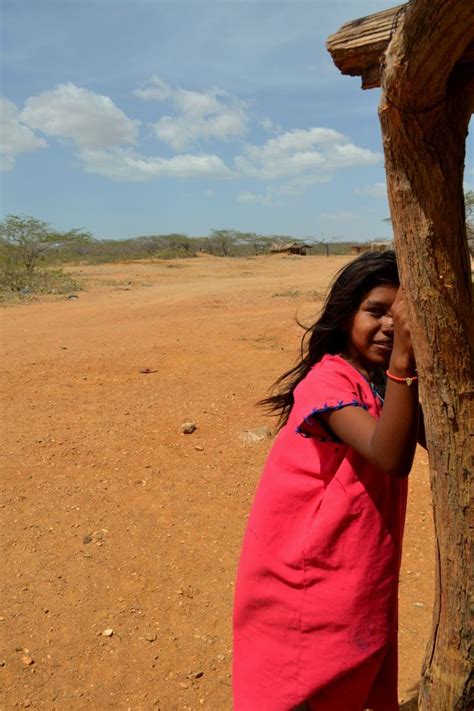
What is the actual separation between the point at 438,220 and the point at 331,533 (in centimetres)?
69

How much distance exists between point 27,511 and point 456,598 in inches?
113

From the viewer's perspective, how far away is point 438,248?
1075 millimetres

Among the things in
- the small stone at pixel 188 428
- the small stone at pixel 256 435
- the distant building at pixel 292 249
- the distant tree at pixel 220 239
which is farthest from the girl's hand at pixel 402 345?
the distant tree at pixel 220 239

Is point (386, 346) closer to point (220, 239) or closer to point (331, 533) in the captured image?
point (331, 533)

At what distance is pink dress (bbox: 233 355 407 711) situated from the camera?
1311 mm

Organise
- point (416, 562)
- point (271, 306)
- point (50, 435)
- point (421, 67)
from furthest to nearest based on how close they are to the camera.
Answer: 1. point (271, 306)
2. point (50, 435)
3. point (416, 562)
4. point (421, 67)

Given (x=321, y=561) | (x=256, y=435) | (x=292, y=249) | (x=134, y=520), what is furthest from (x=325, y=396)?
(x=292, y=249)

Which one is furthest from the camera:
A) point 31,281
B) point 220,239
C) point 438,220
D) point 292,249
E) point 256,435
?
point 220,239

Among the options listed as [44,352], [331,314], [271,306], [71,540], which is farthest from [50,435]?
[271,306]

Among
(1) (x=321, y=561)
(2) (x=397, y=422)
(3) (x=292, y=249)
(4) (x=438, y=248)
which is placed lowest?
(1) (x=321, y=561)

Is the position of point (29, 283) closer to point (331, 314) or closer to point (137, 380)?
point (137, 380)

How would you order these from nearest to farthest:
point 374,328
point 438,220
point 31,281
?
point 438,220
point 374,328
point 31,281

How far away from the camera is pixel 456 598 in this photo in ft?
4.13

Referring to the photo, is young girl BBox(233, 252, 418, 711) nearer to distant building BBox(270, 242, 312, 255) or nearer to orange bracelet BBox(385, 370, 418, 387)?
orange bracelet BBox(385, 370, 418, 387)
